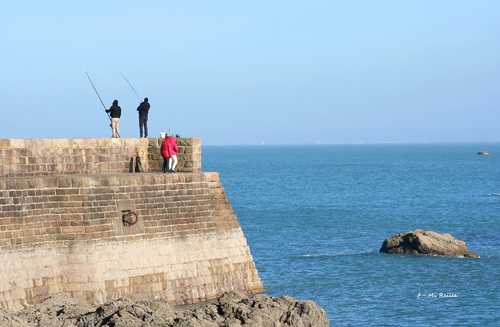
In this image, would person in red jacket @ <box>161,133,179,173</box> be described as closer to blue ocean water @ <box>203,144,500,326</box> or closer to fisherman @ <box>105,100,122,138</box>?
fisherman @ <box>105,100,122,138</box>

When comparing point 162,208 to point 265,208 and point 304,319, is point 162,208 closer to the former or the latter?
point 304,319

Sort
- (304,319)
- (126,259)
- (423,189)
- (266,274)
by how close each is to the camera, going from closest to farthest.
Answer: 1. (304,319)
2. (126,259)
3. (266,274)
4. (423,189)

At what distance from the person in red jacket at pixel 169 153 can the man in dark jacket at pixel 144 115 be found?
248cm

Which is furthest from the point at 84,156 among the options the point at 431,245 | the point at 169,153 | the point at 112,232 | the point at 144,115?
the point at 431,245

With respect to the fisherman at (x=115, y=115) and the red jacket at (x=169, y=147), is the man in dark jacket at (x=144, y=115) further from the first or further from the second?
the red jacket at (x=169, y=147)

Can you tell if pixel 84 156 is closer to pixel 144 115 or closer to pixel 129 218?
pixel 129 218

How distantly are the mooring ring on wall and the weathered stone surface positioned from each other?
2.37 m

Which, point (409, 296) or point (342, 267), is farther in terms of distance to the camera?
point (342, 267)

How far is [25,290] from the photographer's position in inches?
838

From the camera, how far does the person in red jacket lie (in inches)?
1029

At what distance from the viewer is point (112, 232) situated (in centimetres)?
2309

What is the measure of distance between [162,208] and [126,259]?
175cm

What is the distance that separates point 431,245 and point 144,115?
11.7m

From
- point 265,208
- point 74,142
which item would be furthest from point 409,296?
point 265,208
